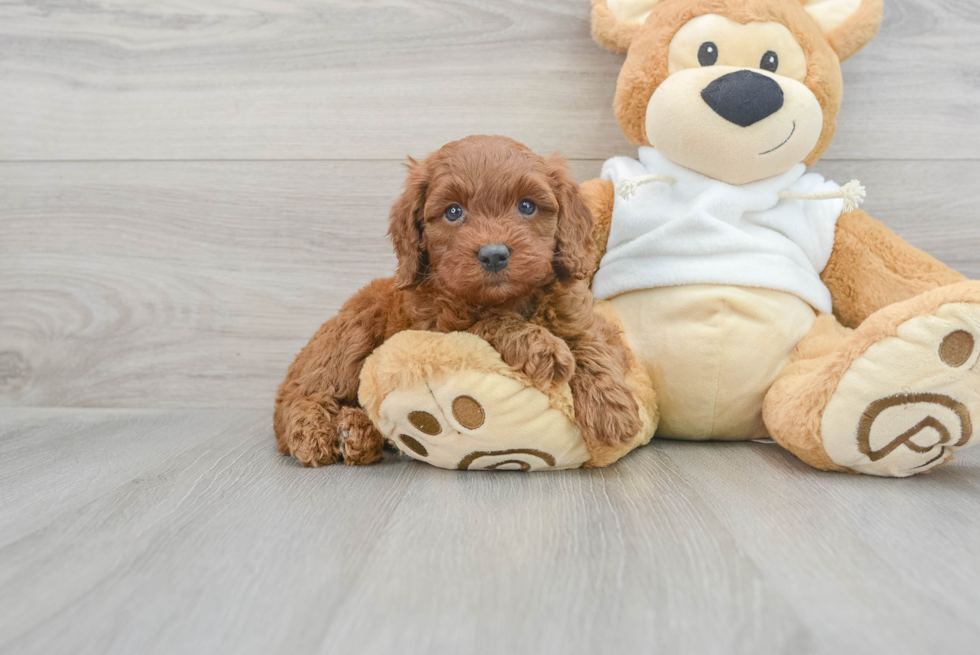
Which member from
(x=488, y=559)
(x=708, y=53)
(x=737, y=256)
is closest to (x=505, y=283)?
(x=488, y=559)

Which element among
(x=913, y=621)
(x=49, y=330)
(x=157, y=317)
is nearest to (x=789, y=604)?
(x=913, y=621)

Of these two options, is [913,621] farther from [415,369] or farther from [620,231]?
[620,231]

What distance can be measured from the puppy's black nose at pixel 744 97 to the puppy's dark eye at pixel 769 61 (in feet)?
0.18

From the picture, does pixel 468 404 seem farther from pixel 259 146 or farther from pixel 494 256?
pixel 259 146

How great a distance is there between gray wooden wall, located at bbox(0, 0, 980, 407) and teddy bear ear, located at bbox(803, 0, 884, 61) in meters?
0.20

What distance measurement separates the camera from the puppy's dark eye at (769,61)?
40.5 inches

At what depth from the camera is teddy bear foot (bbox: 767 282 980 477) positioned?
814mm

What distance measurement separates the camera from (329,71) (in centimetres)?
135

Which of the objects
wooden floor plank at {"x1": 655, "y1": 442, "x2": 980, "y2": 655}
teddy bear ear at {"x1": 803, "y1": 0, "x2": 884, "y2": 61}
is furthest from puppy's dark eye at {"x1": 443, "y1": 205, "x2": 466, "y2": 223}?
teddy bear ear at {"x1": 803, "y1": 0, "x2": 884, "y2": 61}

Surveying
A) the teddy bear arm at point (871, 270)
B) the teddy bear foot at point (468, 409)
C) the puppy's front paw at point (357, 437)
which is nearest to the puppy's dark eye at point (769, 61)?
the teddy bear arm at point (871, 270)

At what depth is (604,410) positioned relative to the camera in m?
0.86

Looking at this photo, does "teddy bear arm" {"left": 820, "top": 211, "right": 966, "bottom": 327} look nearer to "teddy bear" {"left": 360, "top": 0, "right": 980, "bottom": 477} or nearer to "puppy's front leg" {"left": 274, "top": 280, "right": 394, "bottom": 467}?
"teddy bear" {"left": 360, "top": 0, "right": 980, "bottom": 477}

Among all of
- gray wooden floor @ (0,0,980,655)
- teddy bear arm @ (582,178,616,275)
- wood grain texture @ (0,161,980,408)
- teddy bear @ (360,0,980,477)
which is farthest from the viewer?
wood grain texture @ (0,161,980,408)

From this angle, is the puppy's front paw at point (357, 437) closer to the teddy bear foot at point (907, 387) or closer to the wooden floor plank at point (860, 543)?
the wooden floor plank at point (860, 543)
